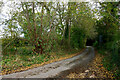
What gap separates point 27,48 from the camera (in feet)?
32.1

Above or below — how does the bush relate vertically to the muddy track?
above

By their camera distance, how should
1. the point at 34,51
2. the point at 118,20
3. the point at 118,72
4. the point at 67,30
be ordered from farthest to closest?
1. the point at 67,30
2. the point at 34,51
3. the point at 118,20
4. the point at 118,72

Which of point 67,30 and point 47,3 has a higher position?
point 47,3

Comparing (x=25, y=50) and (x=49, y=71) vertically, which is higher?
(x=25, y=50)

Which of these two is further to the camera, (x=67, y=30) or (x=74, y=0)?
(x=67, y=30)

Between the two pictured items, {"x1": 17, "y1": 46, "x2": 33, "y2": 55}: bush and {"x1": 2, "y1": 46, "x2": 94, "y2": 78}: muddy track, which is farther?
{"x1": 17, "y1": 46, "x2": 33, "y2": 55}: bush

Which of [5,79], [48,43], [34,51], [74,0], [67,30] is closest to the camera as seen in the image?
[5,79]

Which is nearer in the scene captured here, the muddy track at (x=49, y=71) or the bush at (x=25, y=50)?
the muddy track at (x=49, y=71)

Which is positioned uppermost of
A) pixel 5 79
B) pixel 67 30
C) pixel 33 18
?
pixel 33 18

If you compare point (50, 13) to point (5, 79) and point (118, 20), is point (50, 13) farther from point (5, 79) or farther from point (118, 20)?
point (5, 79)

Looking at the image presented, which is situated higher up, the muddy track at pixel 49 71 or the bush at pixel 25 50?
the bush at pixel 25 50

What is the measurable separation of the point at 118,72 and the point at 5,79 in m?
6.33

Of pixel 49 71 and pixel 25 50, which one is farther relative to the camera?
pixel 25 50

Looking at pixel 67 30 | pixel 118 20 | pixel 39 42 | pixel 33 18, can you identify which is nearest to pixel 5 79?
pixel 39 42
